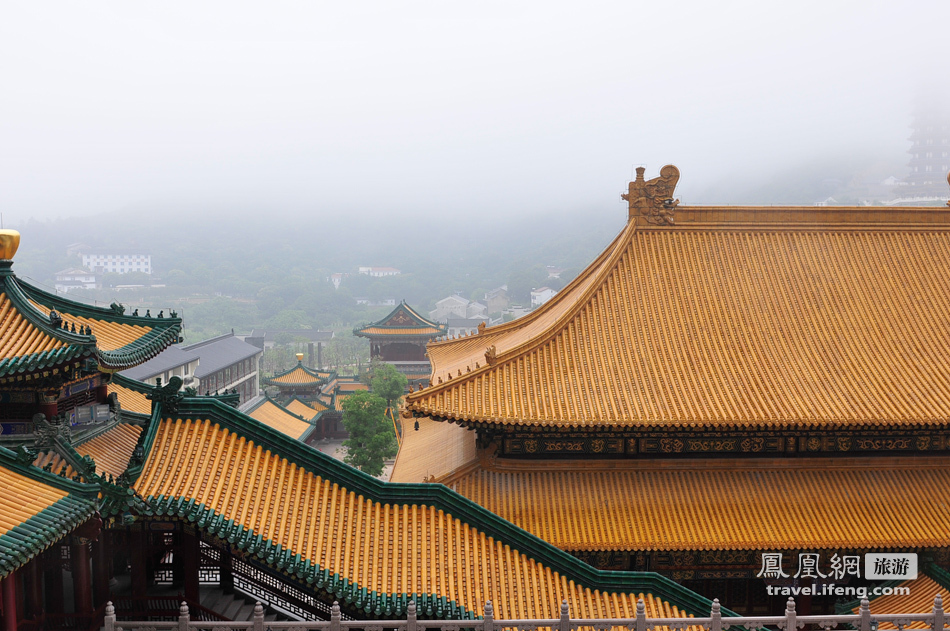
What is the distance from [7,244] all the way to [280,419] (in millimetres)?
27909

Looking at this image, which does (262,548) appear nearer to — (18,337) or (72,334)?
(72,334)

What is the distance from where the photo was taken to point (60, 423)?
8172 millimetres

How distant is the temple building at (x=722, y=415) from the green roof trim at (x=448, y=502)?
92.0 inches

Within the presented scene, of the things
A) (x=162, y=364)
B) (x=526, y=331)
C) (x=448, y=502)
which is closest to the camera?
(x=448, y=502)

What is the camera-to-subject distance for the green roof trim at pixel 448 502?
29.6 ft

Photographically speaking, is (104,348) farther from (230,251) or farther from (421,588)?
(230,251)

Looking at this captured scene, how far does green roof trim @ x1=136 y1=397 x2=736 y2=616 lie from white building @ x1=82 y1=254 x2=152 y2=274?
6767 inches

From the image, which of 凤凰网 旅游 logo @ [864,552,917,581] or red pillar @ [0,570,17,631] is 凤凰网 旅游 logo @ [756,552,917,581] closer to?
凤凰网 旅游 logo @ [864,552,917,581]

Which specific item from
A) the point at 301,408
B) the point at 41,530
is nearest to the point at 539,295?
the point at 301,408

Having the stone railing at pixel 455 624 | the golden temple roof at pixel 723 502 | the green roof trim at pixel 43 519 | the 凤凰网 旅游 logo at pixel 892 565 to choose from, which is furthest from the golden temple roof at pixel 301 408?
the green roof trim at pixel 43 519

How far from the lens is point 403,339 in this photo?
5738 cm

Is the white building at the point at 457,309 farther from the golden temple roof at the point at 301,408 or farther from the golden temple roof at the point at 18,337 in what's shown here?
the golden temple roof at the point at 18,337

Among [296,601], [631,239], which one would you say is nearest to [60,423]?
[296,601]

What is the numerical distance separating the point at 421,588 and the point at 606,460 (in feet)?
17.8
